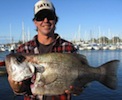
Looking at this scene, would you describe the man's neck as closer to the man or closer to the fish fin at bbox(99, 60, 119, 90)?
the man

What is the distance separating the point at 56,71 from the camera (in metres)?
3.51

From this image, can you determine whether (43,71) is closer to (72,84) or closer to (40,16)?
(72,84)

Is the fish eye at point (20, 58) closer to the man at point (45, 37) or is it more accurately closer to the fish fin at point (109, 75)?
the man at point (45, 37)

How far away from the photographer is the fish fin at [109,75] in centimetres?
374

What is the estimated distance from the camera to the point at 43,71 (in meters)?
3.43

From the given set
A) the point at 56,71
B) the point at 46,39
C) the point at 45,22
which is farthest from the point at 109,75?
the point at 45,22

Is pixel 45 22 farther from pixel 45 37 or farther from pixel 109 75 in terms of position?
pixel 109 75

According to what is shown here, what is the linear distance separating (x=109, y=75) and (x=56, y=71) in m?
0.80

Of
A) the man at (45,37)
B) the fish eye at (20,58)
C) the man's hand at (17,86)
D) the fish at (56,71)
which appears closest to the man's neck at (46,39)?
the man at (45,37)

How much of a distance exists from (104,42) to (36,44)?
97040 mm

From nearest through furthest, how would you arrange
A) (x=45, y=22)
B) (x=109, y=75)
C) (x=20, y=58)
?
1. (x=20, y=58)
2. (x=109, y=75)
3. (x=45, y=22)

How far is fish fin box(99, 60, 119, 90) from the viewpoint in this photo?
3742 mm

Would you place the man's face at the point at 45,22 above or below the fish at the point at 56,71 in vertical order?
above

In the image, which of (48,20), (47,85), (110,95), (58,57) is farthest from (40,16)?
(110,95)
